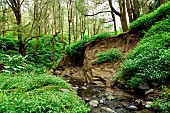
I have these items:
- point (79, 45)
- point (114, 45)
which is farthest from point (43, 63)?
point (114, 45)

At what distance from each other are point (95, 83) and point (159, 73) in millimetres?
3631

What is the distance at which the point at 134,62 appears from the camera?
22.8 feet

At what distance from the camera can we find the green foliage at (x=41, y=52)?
17.8 metres

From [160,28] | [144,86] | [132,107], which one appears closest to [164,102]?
[132,107]

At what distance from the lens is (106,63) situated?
32.1ft

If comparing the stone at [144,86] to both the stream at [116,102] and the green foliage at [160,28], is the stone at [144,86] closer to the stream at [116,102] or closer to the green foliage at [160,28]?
the stream at [116,102]

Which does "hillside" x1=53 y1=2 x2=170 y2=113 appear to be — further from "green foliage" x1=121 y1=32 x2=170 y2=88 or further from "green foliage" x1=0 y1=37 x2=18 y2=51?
"green foliage" x1=0 y1=37 x2=18 y2=51

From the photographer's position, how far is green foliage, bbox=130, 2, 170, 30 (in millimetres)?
9148

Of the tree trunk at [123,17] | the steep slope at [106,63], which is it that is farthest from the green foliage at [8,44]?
the tree trunk at [123,17]

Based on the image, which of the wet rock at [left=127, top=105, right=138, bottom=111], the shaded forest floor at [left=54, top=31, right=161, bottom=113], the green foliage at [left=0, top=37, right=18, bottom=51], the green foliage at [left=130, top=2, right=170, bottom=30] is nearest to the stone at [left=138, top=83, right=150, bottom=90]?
the shaded forest floor at [left=54, top=31, right=161, bottom=113]

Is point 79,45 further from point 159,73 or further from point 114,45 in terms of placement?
point 159,73

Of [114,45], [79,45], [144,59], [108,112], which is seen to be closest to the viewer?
[108,112]

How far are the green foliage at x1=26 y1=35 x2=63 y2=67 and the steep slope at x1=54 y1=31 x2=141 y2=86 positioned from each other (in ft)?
13.1

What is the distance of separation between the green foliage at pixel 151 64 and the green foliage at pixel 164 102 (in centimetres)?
78
